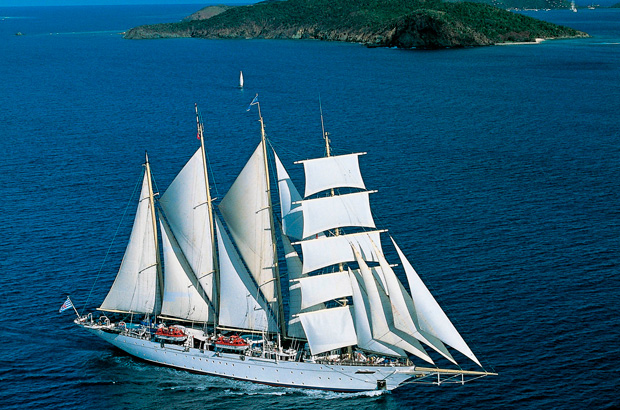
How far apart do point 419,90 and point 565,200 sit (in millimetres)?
84872

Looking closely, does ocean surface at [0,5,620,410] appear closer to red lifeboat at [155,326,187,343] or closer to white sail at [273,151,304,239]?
red lifeboat at [155,326,187,343]

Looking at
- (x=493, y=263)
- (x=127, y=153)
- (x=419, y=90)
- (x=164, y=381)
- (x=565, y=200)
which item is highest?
(x=419, y=90)

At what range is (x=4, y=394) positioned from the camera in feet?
207

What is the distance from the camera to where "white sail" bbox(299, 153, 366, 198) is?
206ft

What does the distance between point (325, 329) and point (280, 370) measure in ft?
15.5

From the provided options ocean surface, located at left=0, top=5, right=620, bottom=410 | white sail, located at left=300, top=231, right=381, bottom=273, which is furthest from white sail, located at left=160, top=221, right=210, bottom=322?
white sail, located at left=300, top=231, right=381, bottom=273

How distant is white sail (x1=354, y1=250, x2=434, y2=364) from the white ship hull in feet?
6.49

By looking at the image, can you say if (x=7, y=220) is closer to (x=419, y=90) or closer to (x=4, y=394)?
(x=4, y=394)

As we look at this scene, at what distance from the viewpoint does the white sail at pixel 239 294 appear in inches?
2635

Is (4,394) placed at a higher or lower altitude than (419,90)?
lower

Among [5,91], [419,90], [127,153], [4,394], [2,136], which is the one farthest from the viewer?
[5,91]

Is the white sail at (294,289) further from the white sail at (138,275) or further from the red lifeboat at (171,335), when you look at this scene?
the white sail at (138,275)

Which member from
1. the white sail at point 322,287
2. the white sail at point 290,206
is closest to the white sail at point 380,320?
the white sail at point 322,287

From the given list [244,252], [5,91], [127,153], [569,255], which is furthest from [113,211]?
[5,91]
